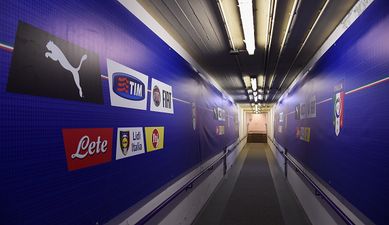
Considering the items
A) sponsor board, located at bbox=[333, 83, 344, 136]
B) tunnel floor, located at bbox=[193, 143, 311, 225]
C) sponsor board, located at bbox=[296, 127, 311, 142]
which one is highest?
sponsor board, located at bbox=[333, 83, 344, 136]

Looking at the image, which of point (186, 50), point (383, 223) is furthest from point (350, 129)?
point (186, 50)

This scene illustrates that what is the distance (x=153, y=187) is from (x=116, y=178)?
0.71 m

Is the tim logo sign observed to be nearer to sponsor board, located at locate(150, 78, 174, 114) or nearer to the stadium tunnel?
the stadium tunnel

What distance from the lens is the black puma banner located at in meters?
1.02

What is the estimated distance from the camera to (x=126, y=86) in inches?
72.5

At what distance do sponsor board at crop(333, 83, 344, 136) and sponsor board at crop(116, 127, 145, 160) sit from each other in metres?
1.84

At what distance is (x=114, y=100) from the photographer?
169 cm

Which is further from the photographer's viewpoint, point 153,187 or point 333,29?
point 333,29

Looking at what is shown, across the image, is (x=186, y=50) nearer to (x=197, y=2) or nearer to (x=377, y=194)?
(x=197, y=2)

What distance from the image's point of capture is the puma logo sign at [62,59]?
1.16m

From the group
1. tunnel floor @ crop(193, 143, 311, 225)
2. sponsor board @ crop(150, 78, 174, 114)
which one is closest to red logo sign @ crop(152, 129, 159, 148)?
sponsor board @ crop(150, 78, 174, 114)

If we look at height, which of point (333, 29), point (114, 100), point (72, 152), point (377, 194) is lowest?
point (377, 194)

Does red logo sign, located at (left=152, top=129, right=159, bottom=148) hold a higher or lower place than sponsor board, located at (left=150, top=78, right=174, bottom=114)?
lower

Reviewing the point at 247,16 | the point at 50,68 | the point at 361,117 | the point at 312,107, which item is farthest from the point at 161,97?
the point at 312,107
